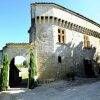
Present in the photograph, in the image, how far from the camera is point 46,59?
22.2 m

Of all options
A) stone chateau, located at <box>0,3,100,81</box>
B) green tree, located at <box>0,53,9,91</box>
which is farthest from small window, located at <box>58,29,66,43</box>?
green tree, located at <box>0,53,9,91</box>

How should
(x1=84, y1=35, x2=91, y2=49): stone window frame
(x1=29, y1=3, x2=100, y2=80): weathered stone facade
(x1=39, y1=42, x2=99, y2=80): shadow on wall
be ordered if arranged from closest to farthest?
1. (x1=39, y1=42, x2=99, y2=80): shadow on wall
2. (x1=29, y1=3, x2=100, y2=80): weathered stone facade
3. (x1=84, y1=35, x2=91, y2=49): stone window frame

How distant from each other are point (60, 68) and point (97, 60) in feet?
31.7

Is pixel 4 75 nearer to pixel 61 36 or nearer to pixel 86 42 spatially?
pixel 61 36

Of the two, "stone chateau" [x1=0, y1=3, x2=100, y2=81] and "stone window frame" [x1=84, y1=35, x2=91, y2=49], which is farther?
"stone window frame" [x1=84, y1=35, x2=91, y2=49]

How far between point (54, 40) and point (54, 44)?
1.53 ft

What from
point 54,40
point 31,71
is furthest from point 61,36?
point 31,71

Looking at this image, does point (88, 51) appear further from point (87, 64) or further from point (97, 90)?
point (97, 90)

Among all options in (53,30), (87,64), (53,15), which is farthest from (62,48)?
(87,64)

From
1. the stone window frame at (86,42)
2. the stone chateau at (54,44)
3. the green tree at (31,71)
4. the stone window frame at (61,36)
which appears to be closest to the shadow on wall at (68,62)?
the stone chateau at (54,44)

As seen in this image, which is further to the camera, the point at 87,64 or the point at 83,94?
the point at 87,64

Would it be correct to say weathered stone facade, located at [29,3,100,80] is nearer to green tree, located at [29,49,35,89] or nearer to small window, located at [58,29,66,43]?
small window, located at [58,29,66,43]

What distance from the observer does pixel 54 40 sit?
75.0 feet

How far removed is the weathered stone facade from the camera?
22.2 meters
